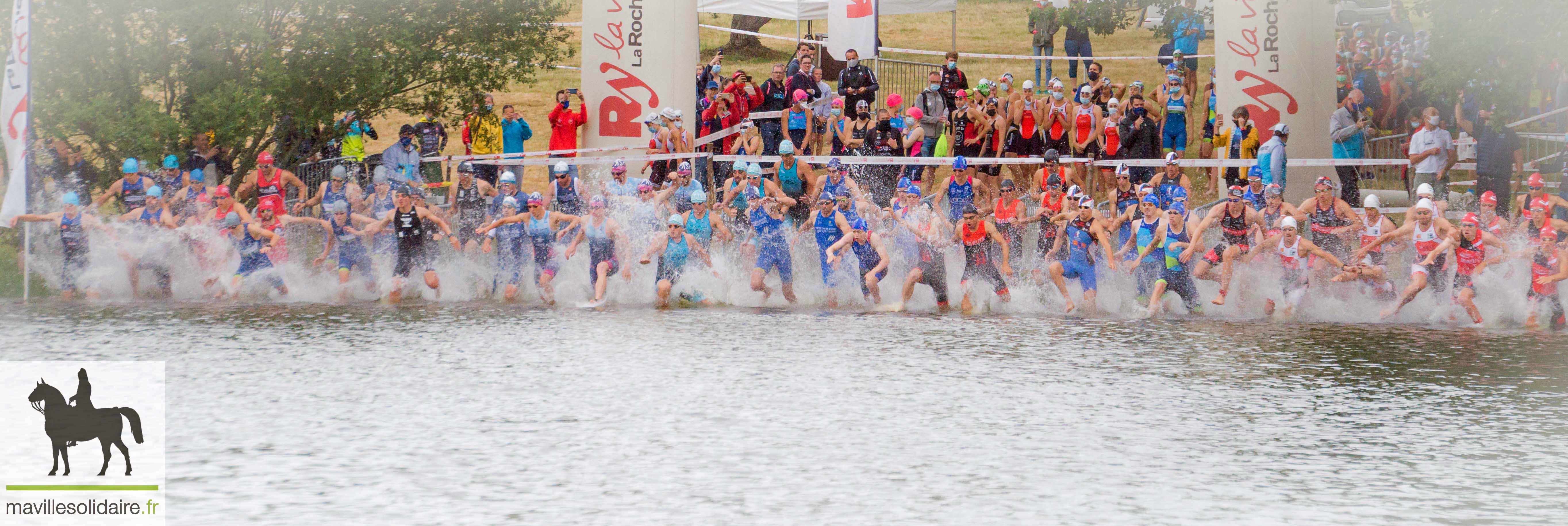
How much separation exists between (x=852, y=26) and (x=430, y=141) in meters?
6.09

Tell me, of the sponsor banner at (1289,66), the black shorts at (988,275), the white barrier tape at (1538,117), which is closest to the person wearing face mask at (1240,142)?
the sponsor banner at (1289,66)

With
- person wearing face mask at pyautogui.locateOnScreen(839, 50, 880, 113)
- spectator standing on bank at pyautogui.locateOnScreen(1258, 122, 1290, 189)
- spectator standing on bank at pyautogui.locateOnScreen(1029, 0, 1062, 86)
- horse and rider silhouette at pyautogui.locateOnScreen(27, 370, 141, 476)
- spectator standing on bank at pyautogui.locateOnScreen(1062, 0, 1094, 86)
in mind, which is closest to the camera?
horse and rider silhouette at pyautogui.locateOnScreen(27, 370, 141, 476)

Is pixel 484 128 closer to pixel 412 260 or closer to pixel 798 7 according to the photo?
pixel 412 260

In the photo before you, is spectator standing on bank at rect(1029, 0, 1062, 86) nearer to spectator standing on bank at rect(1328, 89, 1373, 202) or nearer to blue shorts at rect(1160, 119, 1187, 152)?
blue shorts at rect(1160, 119, 1187, 152)

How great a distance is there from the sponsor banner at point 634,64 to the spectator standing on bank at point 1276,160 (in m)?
6.72

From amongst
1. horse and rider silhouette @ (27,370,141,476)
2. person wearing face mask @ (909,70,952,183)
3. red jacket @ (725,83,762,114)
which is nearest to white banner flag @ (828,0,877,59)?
person wearing face mask @ (909,70,952,183)

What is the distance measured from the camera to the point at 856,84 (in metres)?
18.2

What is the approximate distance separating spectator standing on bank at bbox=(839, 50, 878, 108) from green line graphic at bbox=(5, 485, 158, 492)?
11.5 meters

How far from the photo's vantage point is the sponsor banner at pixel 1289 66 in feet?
55.8

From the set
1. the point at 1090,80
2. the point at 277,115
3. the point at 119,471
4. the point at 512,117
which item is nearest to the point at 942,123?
the point at 1090,80

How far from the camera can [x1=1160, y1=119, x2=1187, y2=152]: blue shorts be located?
1828cm

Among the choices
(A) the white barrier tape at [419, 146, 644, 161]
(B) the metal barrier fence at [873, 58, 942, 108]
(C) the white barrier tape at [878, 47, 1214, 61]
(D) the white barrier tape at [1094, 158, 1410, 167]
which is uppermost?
(C) the white barrier tape at [878, 47, 1214, 61]

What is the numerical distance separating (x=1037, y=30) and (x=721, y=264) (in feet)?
32.5

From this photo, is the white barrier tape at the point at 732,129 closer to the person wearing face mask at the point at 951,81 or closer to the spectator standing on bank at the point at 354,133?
the person wearing face mask at the point at 951,81
